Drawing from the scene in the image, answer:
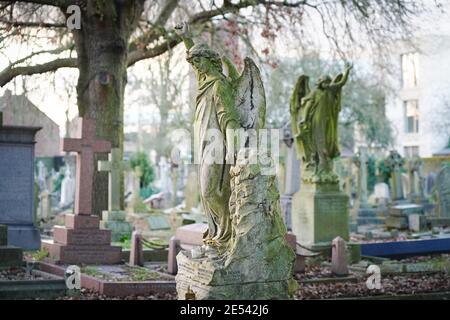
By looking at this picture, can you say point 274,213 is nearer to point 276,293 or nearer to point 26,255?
point 276,293

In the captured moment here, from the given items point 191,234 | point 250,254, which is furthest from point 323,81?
point 250,254

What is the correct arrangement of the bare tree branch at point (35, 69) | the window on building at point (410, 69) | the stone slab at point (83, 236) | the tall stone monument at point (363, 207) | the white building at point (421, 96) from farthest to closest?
the window on building at point (410, 69) < the tall stone monument at point (363, 207) < the white building at point (421, 96) < the bare tree branch at point (35, 69) < the stone slab at point (83, 236)

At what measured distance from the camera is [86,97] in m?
16.8

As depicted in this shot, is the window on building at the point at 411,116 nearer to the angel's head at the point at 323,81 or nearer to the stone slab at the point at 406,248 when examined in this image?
the stone slab at the point at 406,248

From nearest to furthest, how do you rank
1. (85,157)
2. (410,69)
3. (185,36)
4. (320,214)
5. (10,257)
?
(185,36) < (10,257) < (85,157) < (320,214) < (410,69)

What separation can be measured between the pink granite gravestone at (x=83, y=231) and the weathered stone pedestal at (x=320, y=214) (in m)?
3.72

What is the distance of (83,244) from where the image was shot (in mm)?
12914

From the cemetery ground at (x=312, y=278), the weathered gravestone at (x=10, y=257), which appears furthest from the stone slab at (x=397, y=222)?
the weathered gravestone at (x=10, y=257)

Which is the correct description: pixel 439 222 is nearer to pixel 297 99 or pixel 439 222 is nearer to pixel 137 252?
pixel 297 99

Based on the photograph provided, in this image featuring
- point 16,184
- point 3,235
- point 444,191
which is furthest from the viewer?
point 444,191

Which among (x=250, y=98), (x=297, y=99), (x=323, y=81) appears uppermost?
(x=323, y=81)

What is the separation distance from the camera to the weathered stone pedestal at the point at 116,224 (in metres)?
15.9

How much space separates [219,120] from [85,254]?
21.7 feet
